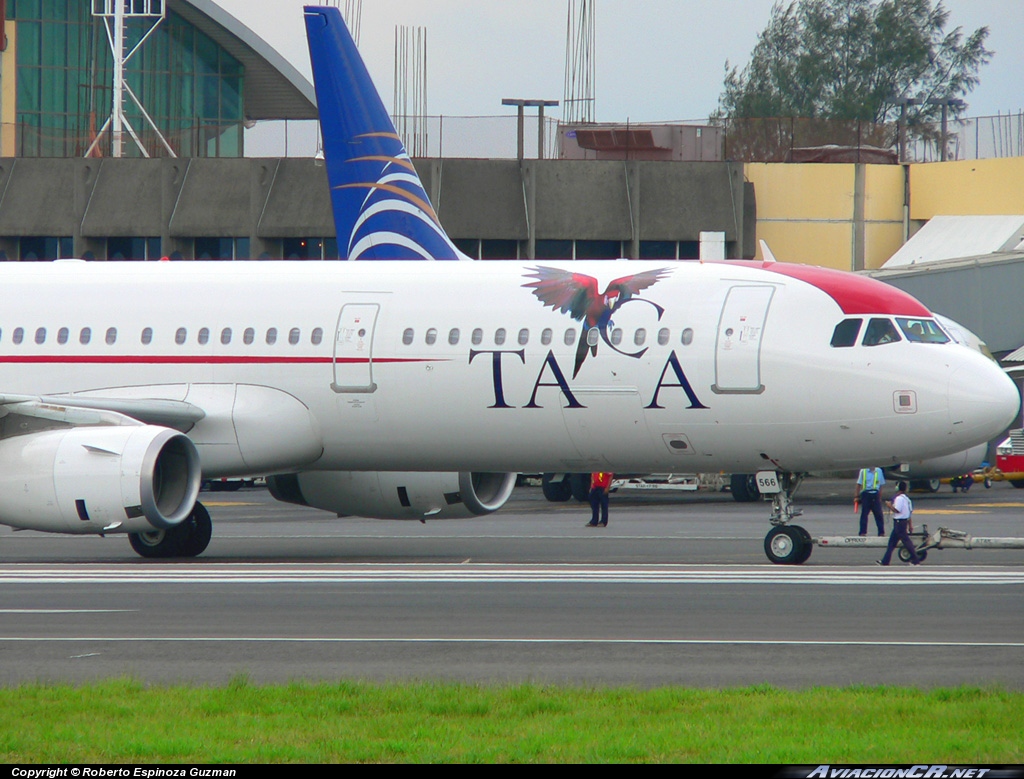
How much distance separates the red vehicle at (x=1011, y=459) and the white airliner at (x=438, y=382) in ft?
83.6

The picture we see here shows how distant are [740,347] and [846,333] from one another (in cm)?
133

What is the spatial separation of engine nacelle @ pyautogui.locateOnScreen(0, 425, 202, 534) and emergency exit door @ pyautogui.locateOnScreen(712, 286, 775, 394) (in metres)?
7.11

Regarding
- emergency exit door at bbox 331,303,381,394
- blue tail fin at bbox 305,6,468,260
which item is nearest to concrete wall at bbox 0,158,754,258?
blue tail fin at bbox 305,6,468,260

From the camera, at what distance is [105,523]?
20094mm

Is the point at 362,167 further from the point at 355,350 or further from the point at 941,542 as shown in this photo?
the point at 941,542

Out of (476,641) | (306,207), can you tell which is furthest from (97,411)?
(306,207)

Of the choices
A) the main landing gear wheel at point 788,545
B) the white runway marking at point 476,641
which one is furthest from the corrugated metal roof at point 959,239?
the white runway marking at point 476,641

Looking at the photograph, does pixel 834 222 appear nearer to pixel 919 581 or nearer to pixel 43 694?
pixel 919 581

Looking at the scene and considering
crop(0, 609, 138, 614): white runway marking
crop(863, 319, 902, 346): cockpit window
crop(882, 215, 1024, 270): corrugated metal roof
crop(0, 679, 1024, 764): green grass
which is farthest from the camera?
crop(882, 215, 1024, 270): corrugated metal roof

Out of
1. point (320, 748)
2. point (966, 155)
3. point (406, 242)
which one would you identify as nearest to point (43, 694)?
point (320, 748)

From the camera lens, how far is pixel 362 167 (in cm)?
3241

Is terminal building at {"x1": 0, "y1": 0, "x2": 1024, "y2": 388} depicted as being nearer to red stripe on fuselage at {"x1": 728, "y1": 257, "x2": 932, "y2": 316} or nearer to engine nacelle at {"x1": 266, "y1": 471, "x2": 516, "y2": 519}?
engine nacelle at {"x1": 266, "y1": 471, "x2": 516, "y2": 519}

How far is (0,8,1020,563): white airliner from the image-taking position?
19891 millimetres
